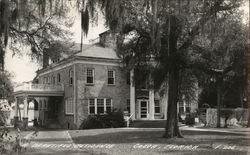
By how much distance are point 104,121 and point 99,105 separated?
222 cm

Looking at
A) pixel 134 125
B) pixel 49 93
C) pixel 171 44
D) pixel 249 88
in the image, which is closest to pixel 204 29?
pixel 171 44

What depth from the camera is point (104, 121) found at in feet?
107

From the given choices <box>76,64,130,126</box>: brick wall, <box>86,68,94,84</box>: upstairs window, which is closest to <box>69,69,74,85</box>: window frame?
<box>76,64,130,126</box>: brick wall

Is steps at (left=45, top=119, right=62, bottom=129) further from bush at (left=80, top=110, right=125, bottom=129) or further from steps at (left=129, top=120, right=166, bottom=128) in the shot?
steps at (left=129, top=120, right=166, bottom=128)

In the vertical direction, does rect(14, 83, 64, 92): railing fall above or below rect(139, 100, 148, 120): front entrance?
above

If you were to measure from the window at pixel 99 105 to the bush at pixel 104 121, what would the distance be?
894 millimetres

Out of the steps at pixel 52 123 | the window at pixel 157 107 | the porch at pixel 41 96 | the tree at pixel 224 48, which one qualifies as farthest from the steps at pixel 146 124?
the tree at pixel 224 48

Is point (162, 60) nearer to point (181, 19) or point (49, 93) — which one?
point (181, 19)

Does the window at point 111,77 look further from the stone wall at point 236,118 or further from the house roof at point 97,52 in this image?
the stone wall at point 236,118

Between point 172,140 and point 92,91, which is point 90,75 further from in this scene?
point 172,140

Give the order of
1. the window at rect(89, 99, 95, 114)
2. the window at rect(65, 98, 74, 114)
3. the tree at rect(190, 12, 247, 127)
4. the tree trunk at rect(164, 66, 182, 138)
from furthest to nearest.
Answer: the window at rect(65, 98, 74, 114), the window at rect(89, 99, 95, 114), the tree trunk at rect(164, 66, 182, 138), the tree at rect(190, 12, 247, 127)

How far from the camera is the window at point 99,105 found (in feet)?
112

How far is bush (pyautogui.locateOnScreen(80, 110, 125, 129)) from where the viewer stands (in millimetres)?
32500

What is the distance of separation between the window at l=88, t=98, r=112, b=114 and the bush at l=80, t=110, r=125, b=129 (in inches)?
35.2
